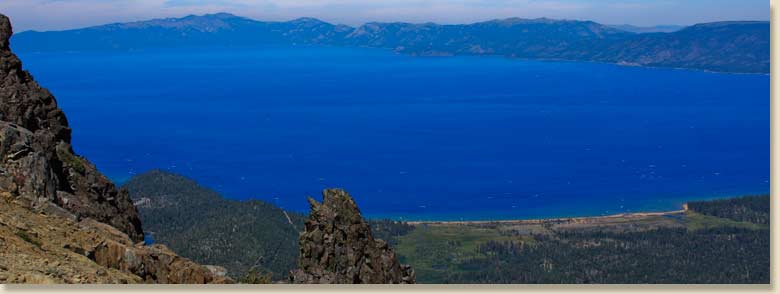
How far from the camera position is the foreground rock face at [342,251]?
1490cm

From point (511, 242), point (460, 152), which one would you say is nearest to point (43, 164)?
point (511, 242)

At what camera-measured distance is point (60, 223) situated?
37.9 ft

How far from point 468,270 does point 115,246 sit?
70.1m

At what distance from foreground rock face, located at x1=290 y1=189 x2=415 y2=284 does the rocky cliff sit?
3.28m

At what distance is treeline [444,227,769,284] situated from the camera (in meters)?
69.8

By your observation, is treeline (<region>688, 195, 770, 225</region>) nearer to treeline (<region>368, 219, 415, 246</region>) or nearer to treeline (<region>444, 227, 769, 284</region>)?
treeline (<region>444, 227, 769, 284</region>)

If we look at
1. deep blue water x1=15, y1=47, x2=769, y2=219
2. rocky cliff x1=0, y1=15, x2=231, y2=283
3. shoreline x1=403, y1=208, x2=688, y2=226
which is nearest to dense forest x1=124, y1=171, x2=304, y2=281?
deep blue water x1=15, y1=47, x2=769, y2=219

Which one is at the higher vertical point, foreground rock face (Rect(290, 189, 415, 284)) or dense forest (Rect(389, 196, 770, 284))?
foreground rock face (Rect(290, 189, 415, 284))

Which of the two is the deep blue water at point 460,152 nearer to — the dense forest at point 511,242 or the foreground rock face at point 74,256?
the dense forest at point 511,242

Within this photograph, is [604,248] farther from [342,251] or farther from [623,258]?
[342,251]

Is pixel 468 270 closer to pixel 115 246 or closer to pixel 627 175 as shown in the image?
pixel 627 175

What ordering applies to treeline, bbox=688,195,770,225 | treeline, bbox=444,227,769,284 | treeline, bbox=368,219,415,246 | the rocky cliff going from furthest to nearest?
treeline, bbox=688,195,770,225 < treeline, bbox=368,219,415,246 < treeline, bbox=444,227,769,284 < the rocky cliff

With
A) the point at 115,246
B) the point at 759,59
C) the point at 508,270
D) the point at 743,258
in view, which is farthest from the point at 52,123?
the point at 759,59

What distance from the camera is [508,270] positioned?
3044 inches
